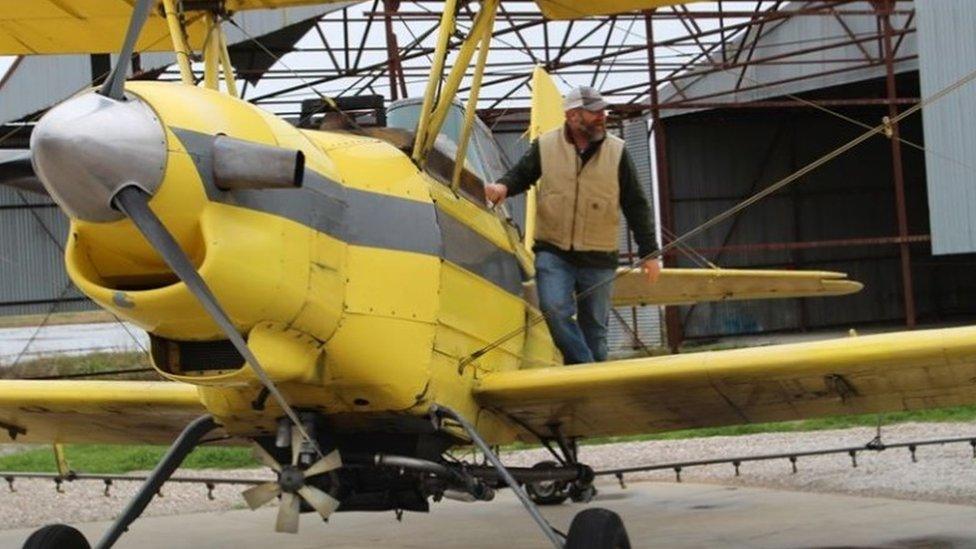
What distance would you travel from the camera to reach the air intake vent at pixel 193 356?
562 cm

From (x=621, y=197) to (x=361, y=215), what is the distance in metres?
2.23

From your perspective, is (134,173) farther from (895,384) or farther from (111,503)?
(111,503)

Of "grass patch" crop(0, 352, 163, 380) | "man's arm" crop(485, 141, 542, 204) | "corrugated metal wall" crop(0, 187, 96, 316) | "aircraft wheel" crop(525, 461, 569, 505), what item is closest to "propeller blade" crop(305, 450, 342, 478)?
"man's arm" crop(485, 141, 542, 204)

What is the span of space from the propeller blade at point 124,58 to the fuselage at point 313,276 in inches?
5.2

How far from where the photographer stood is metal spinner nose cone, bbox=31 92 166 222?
4703 mm

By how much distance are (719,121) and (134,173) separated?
28.6 m

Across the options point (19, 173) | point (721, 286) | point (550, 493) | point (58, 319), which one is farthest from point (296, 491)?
point (58, 319)

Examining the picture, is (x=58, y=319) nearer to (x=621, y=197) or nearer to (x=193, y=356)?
(x=621, y=197)

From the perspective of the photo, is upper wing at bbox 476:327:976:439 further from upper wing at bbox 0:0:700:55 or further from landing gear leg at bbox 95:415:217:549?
upper wing at bbox 0:0:700:55

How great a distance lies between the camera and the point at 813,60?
28.0 metres

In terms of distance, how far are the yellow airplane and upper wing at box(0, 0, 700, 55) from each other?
0.14ft

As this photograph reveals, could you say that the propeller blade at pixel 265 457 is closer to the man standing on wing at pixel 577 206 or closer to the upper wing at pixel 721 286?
the man standing on wing at pixel 577 206

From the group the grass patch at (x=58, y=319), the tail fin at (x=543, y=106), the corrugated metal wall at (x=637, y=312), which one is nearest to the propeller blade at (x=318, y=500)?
the tail fin at (x=543, y=106)

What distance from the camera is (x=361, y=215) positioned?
5.98 m
